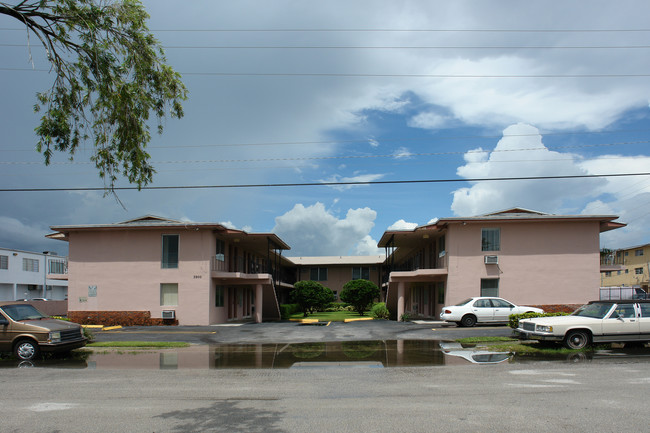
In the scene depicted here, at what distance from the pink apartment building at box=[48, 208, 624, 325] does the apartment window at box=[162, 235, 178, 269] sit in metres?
0.05

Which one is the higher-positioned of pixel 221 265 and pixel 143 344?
pixel 221 265

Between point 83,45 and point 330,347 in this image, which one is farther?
point 330,347

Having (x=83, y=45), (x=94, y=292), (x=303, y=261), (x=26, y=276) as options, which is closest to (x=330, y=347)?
(x=83, y=45)

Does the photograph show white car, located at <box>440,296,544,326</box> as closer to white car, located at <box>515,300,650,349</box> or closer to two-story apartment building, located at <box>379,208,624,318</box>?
two-story apartment building, located at <box>379,208,624,318</box>

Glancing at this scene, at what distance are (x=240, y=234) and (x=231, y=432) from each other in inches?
871

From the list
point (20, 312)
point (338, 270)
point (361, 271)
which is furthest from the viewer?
point (338, 270)

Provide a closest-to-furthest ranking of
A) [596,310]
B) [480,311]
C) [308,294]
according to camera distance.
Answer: [596,310] → [480,311] → [308,294]

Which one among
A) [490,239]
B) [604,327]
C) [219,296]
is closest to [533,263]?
[490,239]

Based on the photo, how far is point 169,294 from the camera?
27.3 metres

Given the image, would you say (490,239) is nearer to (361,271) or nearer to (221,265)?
(221,265)

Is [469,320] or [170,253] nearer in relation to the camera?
[469,320]

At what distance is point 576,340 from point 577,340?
3cm

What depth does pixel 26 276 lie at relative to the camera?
60.0 m

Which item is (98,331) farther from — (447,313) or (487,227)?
(487,227)
